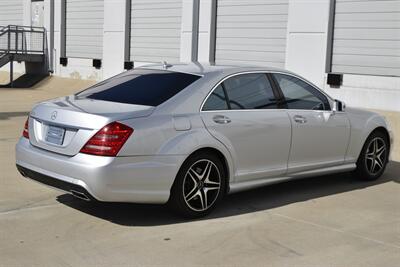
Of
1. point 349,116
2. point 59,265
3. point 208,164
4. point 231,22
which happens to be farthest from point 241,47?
point 59,265

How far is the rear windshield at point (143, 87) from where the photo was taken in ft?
19.4

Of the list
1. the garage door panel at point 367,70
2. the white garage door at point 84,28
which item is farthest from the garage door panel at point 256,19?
the white garage door at point 84,28

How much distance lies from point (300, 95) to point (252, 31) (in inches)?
341

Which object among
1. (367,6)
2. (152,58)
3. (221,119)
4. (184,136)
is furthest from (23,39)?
(184,136)

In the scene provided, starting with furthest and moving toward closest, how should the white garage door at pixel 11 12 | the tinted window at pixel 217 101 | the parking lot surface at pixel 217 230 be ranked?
A: the white garage door at pixel 11 12, the tinted window at pixel 217 101, the parking lot surface at pixel 217 230

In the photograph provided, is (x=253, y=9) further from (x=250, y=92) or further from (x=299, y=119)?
(x=250, y=92)

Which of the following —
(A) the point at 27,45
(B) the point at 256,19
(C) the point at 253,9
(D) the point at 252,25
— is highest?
(C) the point at 253,9

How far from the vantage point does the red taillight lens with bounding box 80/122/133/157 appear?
5.28 m

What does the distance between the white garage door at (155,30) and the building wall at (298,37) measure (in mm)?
29

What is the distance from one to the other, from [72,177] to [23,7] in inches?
872

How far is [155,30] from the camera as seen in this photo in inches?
747

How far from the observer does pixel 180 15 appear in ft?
58.6

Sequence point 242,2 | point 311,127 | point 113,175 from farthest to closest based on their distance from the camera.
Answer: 1. point 242,2
2. point 311,127
3. point 113,175

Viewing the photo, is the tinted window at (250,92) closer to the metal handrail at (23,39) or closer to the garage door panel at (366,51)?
the garage door panel at (366,51)
